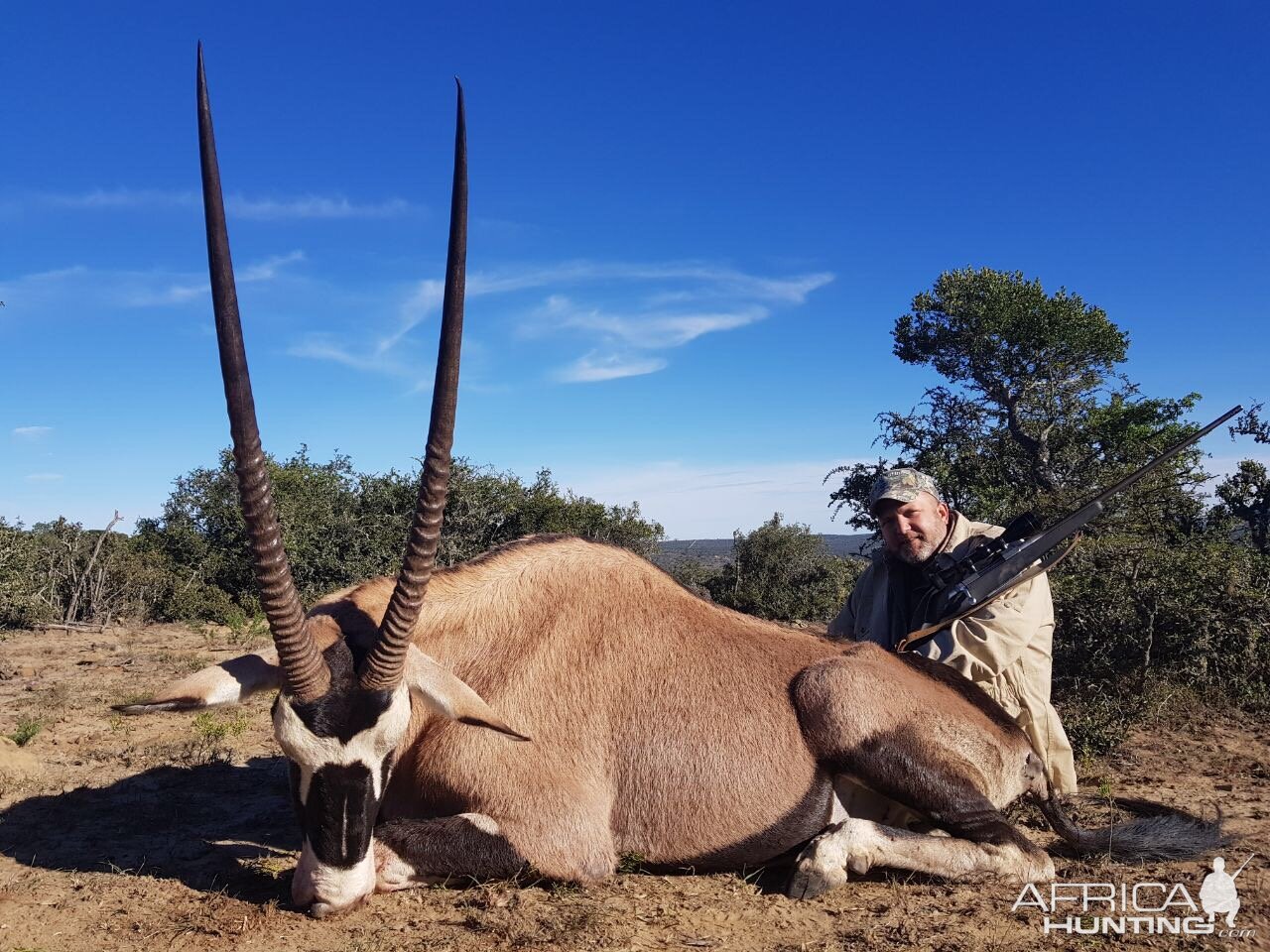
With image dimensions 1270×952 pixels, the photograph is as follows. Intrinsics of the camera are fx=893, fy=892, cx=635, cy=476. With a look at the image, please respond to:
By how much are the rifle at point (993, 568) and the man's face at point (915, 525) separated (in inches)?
8.0

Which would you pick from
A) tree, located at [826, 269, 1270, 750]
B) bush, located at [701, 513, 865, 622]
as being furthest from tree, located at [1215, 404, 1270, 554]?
bush, located at [701, 513, 865, 622]

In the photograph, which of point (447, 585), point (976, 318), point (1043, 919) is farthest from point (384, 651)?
point (976, 318)

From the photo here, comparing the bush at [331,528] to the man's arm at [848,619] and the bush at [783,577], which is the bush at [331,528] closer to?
the bush at [783,577]

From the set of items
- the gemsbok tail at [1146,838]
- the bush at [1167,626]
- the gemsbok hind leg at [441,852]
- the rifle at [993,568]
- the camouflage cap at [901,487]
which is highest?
the camouflage cap at [901,487]

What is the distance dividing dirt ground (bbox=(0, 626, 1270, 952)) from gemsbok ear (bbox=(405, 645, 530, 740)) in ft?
2.82

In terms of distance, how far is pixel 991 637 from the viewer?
5559 millimetres

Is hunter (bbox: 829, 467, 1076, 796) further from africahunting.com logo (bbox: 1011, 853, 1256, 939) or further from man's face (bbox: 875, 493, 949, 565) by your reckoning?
africahunting.com logo (bbox: 1011, 853, 1256, 939)

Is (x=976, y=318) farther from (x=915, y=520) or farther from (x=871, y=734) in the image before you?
(x=871, y=734)

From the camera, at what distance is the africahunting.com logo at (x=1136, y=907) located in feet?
13.2

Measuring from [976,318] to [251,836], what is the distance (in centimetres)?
2122

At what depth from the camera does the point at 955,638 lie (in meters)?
5.62

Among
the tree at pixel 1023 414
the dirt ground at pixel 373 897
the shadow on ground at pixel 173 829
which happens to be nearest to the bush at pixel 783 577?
the tree at pixel 1023 414

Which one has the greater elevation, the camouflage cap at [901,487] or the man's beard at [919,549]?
the camouflage cap at [901,487]

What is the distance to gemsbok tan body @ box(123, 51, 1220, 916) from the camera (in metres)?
3.90
